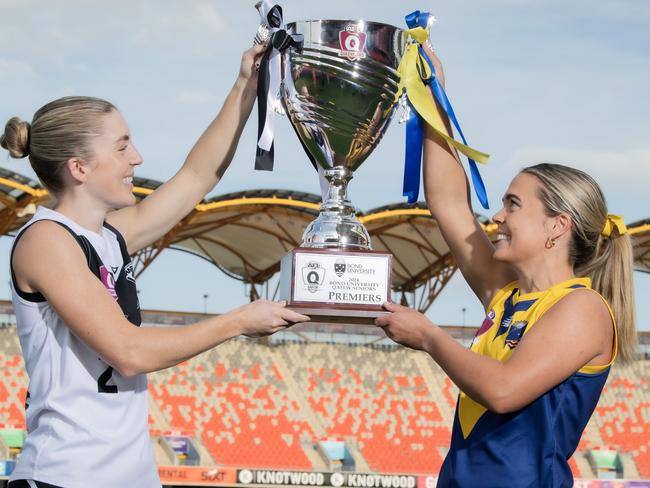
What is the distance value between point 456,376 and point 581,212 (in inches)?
24.6

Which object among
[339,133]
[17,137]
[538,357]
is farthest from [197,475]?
[538,357]

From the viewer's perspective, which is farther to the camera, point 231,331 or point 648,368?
point 648,368

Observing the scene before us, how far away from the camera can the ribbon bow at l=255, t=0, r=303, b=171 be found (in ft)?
10.5

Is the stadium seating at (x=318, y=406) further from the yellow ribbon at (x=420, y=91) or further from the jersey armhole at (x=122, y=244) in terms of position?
the jersey armhole at (x=122, y=244)

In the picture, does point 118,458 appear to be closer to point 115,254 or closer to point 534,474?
point 115,254

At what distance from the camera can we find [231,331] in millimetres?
2572

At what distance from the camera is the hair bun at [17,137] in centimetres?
260

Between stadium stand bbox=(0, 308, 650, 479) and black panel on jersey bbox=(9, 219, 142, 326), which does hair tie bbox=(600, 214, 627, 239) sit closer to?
black panel on jersey bbox=(9, 219, 142, 326)

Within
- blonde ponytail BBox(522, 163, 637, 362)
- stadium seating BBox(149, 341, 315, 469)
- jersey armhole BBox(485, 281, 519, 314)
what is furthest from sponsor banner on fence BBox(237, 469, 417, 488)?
blonde ponytail BBox(522, 163, 637, 362)

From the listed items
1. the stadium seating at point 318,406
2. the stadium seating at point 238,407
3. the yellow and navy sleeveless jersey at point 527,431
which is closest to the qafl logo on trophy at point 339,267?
the yellow and navy sleeveless jersey at point 527,431

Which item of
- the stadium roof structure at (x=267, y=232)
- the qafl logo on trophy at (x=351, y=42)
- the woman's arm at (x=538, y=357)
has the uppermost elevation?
the stadium roof structure at (x=267, y=232)

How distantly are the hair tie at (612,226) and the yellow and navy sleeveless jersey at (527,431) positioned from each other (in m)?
0.18

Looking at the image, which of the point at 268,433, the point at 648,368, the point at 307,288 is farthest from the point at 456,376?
the point at 648,368

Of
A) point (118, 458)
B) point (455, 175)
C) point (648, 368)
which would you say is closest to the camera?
point (118, 458)
